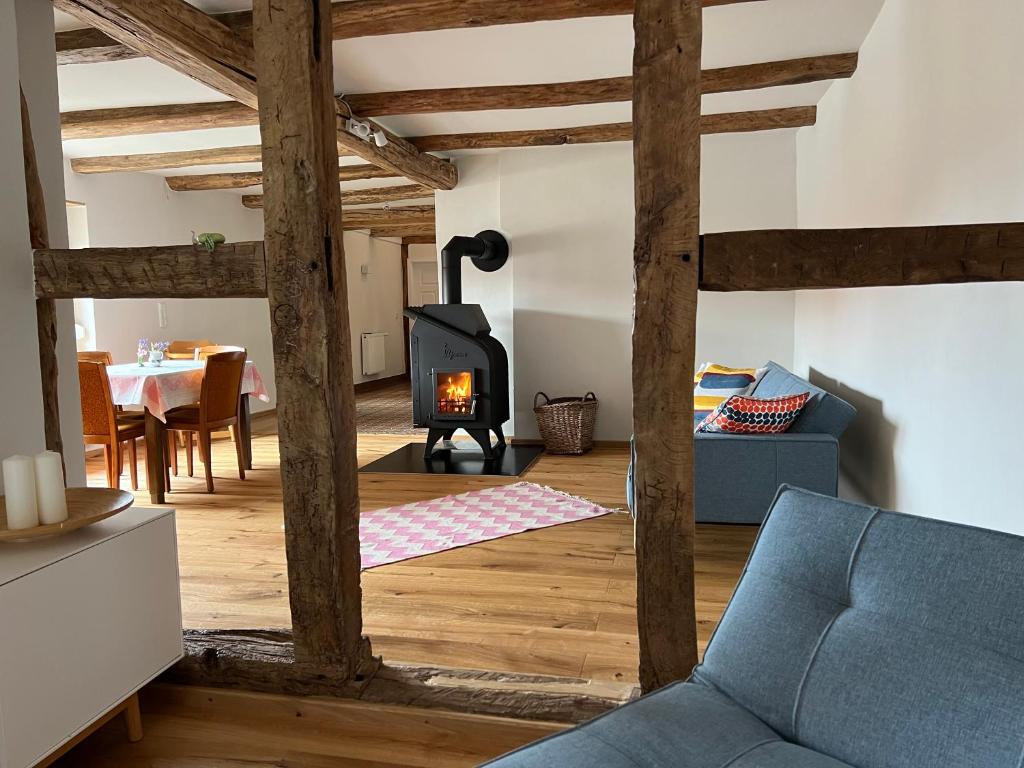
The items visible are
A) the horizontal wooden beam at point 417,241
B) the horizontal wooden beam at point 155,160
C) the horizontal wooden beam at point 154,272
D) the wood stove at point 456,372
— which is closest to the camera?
the horizontal wooden beam at point 154,272

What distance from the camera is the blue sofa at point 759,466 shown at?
3242mm

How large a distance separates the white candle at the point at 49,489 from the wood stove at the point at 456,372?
367 centimetres

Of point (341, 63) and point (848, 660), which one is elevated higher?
point (341, 63)

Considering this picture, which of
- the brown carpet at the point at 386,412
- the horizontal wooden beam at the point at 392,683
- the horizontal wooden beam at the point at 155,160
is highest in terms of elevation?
the horizontal wooden beam at the point at 155,160

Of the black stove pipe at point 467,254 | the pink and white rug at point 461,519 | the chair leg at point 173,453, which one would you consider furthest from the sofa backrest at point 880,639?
the chair leg at point 173,453

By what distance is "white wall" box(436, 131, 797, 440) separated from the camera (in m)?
5.73

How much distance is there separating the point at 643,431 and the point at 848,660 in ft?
2.44

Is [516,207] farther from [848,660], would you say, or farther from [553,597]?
[848,660]

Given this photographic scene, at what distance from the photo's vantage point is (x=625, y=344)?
6035 millimetres

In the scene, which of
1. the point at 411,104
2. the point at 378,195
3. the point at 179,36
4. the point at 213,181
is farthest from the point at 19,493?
the point at 378,195

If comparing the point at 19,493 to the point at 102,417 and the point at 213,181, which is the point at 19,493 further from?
the point at 213,181

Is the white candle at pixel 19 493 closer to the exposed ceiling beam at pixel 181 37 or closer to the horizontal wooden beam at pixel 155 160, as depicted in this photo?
the exposed ceiling beam at pixel 181 37

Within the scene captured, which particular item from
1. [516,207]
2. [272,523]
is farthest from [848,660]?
[516,207]

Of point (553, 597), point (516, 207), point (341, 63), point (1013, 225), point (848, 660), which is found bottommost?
point (553, 597)
